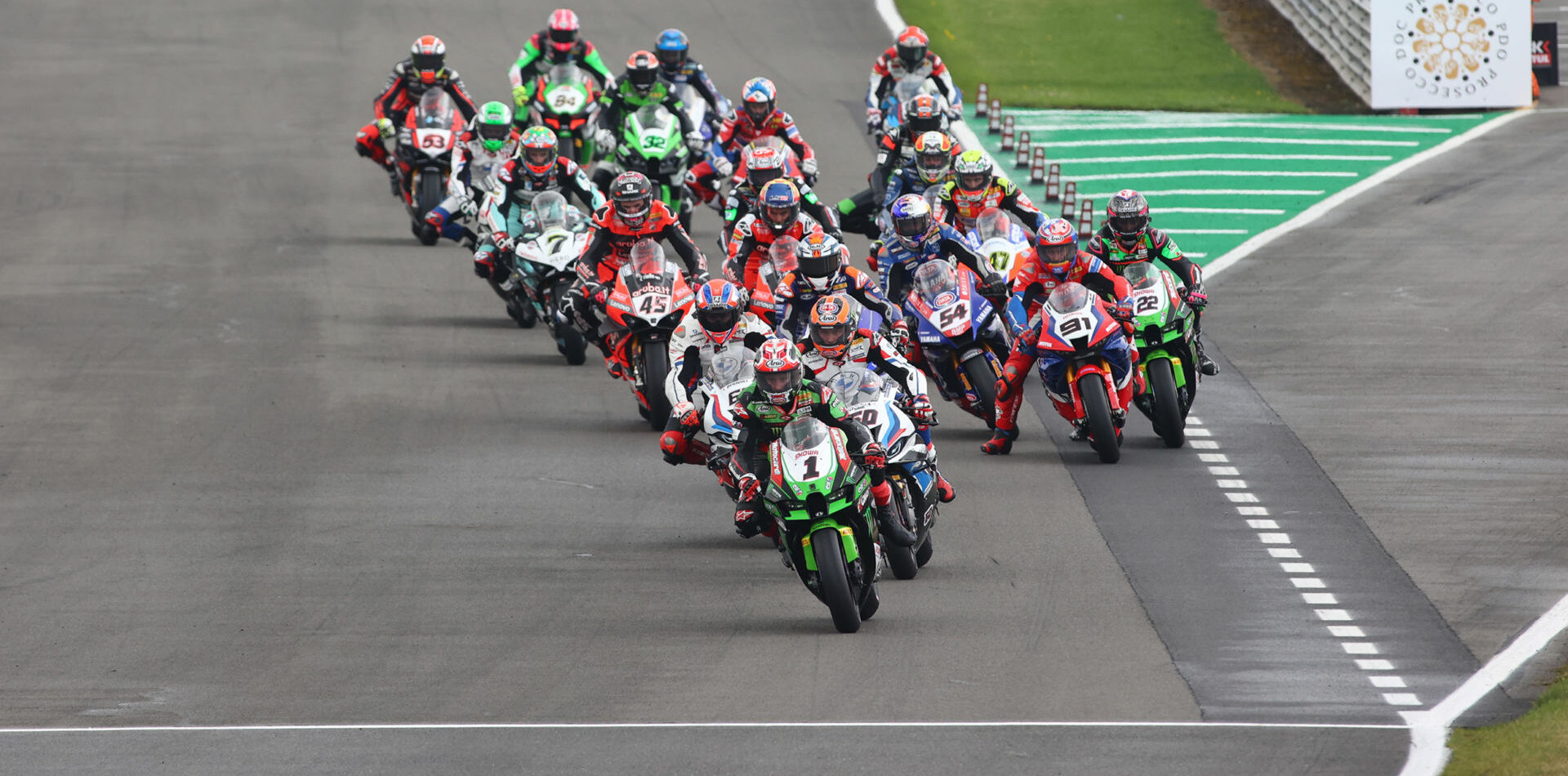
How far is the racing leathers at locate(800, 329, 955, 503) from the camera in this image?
51.1ft

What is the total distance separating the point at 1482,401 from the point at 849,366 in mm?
7318

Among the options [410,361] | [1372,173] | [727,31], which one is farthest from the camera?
[727,31]

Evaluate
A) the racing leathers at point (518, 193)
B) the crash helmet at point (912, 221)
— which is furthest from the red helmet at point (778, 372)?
the racing leathers at point (518, 193)

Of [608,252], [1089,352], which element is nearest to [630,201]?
[608,252]

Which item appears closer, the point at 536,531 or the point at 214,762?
the point at 214,762

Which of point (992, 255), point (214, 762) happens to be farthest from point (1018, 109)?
point (214, 762)

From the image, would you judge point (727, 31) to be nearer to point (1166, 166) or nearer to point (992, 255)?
point (1166, 166)

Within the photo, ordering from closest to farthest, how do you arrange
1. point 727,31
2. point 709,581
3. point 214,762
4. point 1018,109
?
1. point 214,762
2. point 709,581
3. point 1018,109
4. point 727,31

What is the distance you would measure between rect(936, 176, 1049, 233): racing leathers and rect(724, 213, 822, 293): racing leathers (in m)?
1.89

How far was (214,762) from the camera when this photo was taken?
1168cm

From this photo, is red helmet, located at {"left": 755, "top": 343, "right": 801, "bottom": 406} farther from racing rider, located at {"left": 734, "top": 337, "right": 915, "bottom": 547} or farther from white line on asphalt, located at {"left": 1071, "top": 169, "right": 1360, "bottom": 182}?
white line on asphalt, located at {"left": 1071, "top": 169, "right": 1360, "bottom": 182}

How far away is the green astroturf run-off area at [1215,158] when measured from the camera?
2853 cm

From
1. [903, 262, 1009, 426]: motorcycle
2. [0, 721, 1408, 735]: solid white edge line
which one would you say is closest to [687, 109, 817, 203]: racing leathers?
[903, 262, 1009, 426]: motorcycle

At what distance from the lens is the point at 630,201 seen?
20500mm
